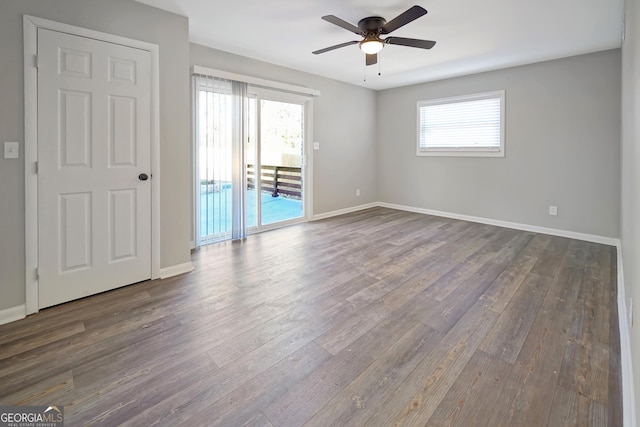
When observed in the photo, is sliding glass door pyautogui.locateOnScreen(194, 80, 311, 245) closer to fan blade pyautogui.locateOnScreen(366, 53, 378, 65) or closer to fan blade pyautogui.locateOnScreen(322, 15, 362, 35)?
fan blade pyautogui.locateOnScreen(366, 53, 378, 65)

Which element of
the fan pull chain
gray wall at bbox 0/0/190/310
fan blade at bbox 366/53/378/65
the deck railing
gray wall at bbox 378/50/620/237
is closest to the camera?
gray wall at bbox 0/0/190/310

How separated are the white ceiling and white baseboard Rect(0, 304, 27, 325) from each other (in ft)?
8.83

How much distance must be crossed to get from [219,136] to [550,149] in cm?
475

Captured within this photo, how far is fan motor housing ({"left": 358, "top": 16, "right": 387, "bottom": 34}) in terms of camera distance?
3.12 metres

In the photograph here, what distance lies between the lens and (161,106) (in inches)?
119

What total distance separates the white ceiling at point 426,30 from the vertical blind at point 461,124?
66 centimetres

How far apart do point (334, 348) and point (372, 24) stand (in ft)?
9.72

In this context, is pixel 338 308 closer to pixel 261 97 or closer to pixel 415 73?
pixel 261 97

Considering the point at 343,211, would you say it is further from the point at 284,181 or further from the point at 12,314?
the point at 12,314

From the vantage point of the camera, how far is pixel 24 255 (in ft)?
7.81

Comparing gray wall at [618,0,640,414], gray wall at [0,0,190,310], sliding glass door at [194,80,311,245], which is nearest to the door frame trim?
gray wall at [0,0,190,310]

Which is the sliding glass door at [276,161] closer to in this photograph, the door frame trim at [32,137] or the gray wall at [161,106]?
the gray wall at [161,106]

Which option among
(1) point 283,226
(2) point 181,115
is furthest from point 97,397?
(1) point 283,226

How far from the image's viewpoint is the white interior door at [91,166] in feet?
8.04
